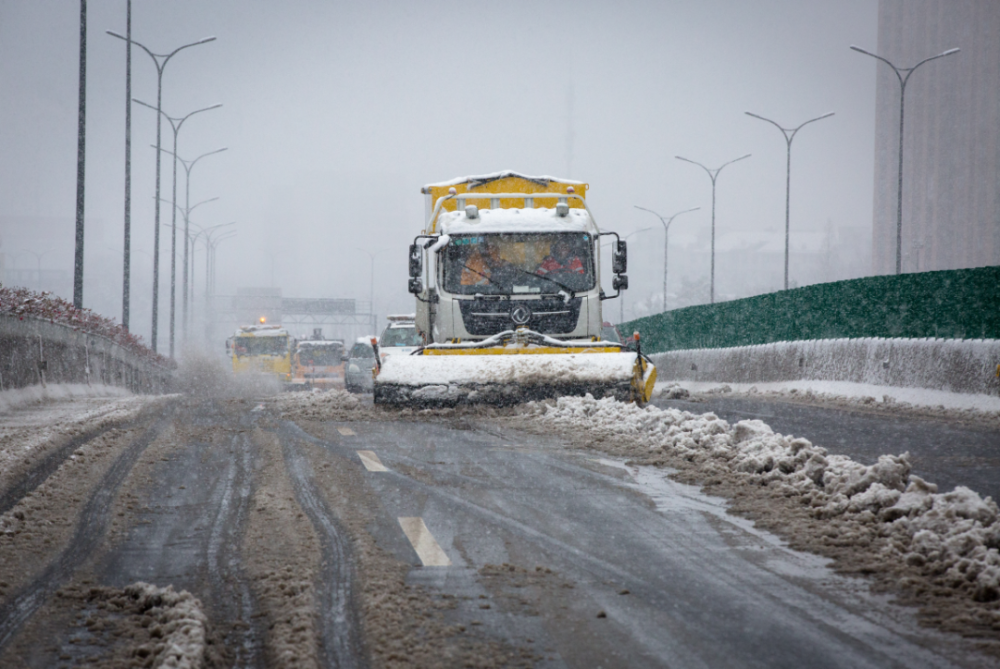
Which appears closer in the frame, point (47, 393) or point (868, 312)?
point (47, 393)

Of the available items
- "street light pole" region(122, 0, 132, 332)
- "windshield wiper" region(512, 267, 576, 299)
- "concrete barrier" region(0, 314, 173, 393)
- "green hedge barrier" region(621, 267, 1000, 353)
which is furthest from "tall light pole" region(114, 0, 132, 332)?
"windshield wiper" region(512, 267, 576, 299)

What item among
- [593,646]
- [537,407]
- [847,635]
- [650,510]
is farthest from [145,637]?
[537,407]

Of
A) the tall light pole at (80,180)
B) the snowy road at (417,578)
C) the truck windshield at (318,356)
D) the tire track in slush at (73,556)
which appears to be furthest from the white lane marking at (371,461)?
the truck windshield at (318,356)

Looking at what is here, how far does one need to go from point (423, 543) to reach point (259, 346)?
33.1m

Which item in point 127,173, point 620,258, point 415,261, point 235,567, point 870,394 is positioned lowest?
point 235,567

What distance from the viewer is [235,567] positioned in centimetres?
461

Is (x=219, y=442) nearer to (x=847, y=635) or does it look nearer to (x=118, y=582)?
(x=118, y=582)

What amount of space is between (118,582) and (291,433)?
21.7ft

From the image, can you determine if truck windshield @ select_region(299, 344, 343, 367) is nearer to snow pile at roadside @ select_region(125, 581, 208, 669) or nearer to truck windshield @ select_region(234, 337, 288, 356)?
truck windshield @ select_region(234, 337, 288, 356)

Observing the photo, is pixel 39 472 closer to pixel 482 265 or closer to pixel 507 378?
pixel 507 378

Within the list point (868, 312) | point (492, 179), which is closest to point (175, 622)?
point (492, 179)

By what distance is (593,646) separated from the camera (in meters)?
3.58

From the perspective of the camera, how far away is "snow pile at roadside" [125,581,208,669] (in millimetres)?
3332

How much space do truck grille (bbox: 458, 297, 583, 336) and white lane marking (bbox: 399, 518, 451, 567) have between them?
915cm
